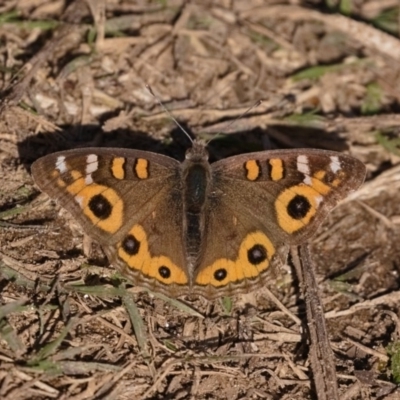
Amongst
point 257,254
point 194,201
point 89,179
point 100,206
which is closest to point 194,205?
point 194,201

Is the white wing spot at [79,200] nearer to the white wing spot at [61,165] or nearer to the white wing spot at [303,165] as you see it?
the white wing spot at [61,165]

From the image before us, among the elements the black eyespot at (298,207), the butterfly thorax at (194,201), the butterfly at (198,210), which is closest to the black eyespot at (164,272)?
the butterfly at (198,210)

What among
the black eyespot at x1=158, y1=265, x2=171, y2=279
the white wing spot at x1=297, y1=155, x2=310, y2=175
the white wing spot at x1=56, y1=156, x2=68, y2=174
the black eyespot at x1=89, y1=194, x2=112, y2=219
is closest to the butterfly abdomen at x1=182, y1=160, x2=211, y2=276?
the black eyespot at x1=158, y1=265, x2=171, y2=279

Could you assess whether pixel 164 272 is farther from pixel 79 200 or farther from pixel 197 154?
pixel 197 154

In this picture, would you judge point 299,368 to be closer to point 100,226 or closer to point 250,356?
point 250,356

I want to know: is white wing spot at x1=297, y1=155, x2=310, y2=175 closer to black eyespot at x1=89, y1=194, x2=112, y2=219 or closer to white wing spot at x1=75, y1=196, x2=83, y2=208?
black eyespot at x1=89, y1=194, x2=112, y2=219

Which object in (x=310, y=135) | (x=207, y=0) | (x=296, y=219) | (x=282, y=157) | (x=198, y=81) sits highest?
(x=207, y=0)

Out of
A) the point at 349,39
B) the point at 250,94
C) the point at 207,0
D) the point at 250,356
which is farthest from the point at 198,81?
the point at 250,356

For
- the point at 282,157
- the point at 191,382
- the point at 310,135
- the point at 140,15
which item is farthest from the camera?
the point at 140,15
